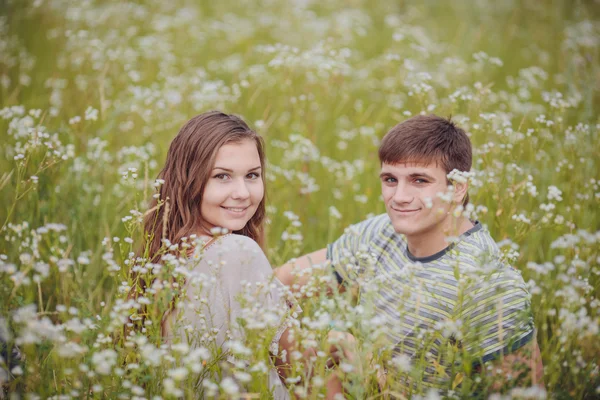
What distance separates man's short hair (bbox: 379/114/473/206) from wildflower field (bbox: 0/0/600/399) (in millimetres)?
414

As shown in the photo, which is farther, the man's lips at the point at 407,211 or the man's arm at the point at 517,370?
the man's lips at the point at 407,211

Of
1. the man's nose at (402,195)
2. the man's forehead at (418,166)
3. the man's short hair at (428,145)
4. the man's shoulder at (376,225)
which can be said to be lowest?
the man's shoulder at (376,225)

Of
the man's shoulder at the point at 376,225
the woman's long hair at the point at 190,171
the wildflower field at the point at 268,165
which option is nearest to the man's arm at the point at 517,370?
the wildflower field at the point at 268,165

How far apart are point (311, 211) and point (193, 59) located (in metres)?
3.59

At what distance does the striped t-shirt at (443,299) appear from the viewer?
Answer: 217 centimetres

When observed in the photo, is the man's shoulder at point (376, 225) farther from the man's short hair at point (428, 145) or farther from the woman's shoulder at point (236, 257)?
the woman's shoulder at point (236, 257)

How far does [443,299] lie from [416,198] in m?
0.56

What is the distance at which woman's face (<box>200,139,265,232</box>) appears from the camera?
9.71ft

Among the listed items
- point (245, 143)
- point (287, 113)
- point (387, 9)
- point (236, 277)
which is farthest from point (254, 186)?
point (387, 9)

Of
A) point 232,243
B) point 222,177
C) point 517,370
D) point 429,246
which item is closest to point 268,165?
point 222,177

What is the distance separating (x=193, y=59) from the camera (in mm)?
7414

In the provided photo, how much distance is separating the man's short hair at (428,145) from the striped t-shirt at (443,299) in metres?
0.40

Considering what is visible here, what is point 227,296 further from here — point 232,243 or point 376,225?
point 376,225

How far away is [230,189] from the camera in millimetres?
2965
